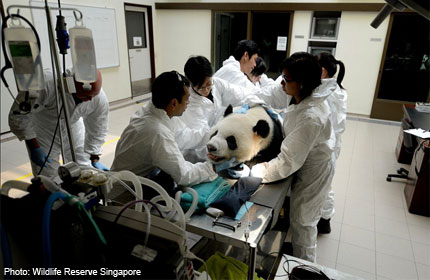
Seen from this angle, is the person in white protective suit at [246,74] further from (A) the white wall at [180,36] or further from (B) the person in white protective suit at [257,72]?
(A) the white wall at [180,36]

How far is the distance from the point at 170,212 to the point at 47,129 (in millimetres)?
1575

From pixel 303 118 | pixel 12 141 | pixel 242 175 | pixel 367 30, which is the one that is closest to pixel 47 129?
pixel 242 175

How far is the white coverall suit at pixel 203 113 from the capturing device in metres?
1.86

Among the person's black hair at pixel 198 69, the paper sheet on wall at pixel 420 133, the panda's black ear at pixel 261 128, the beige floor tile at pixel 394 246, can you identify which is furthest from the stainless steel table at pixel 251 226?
the paper sheet on wall at pixel 420 133

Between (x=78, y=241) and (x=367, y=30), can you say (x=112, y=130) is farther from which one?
(x=367, y=30)

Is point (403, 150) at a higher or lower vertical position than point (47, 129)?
lower

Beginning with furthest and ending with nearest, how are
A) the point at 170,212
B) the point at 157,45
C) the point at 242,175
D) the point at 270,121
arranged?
the point at 157,45 < the point at 270,121 < the point at 242,175 < the point at 170,212

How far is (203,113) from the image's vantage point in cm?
212

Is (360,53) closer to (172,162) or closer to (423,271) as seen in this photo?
(423,271)

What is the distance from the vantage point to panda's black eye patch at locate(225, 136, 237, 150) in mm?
1625

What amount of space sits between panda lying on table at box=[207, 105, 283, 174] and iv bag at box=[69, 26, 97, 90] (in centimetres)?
70

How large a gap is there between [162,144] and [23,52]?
0.66 metres

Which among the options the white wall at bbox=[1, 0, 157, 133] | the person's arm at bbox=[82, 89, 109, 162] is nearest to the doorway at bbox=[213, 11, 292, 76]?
the white wall at bbox=[1, 0, 157, 133]

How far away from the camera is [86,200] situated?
0.84 metres
